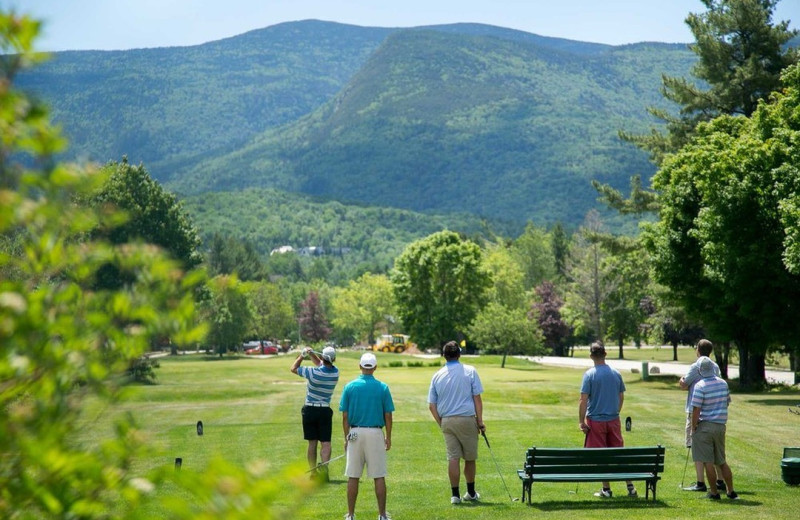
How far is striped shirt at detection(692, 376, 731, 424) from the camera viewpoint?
15461 millimetres

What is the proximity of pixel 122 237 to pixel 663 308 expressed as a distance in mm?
37967

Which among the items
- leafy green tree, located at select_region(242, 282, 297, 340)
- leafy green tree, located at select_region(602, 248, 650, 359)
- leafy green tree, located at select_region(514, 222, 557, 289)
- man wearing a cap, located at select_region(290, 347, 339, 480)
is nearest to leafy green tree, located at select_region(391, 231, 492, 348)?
leafy green tree, located at select_region(602, 248, 650, 359)

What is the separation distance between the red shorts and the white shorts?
385 cm

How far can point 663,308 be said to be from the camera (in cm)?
5775

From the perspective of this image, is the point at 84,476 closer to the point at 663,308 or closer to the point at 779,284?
the point at 779,284

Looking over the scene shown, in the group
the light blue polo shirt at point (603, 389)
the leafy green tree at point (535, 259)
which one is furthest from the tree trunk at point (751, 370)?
the leafy green tree at point (535, 259)

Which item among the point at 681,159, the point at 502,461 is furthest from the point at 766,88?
the point at 502,461

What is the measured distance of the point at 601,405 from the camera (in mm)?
15734

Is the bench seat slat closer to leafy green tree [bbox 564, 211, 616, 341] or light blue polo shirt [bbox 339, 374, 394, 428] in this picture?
light blue polo shirt [bbox 339, 374, 394, 428]

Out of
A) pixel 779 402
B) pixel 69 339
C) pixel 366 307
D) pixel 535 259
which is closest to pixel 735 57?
pixel 779 402

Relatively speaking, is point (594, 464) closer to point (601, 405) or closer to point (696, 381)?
point (601, 405)

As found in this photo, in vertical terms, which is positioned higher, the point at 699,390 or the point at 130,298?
the point at 130,298

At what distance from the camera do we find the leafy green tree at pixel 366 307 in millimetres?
129375

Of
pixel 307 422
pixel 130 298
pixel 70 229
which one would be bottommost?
pixel 307 422
